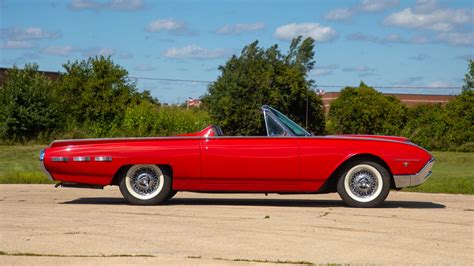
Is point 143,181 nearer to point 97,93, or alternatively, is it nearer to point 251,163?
point 251,163

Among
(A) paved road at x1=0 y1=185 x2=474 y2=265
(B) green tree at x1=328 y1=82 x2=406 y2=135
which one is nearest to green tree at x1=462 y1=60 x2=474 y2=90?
(B) green tree at x1=328 y1=82 x2=406 y2=135

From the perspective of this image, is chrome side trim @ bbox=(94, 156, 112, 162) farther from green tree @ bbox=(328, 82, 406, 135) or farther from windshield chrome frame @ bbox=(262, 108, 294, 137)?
green tree @ bbox=(328, 82, 406, 135)

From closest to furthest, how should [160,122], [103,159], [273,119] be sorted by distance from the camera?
1. [103,159]
2. [273,119]
3. [160,122]

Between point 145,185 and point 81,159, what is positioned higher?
point 81,159

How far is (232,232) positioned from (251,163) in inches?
112

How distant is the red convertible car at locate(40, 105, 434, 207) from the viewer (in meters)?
11.4

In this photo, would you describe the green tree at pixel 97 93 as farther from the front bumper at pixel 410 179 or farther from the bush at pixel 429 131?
the front bumper at pixel 410 179

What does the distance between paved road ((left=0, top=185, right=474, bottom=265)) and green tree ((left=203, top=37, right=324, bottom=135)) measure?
34060 millimetres

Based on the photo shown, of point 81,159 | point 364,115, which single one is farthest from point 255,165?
point 364,115

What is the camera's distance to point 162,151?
11602 millimetres

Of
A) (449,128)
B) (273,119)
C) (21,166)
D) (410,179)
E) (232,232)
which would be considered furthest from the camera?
(449,128)

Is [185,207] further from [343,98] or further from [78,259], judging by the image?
[343,98]

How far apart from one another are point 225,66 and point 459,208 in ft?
151

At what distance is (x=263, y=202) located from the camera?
40.9ft
